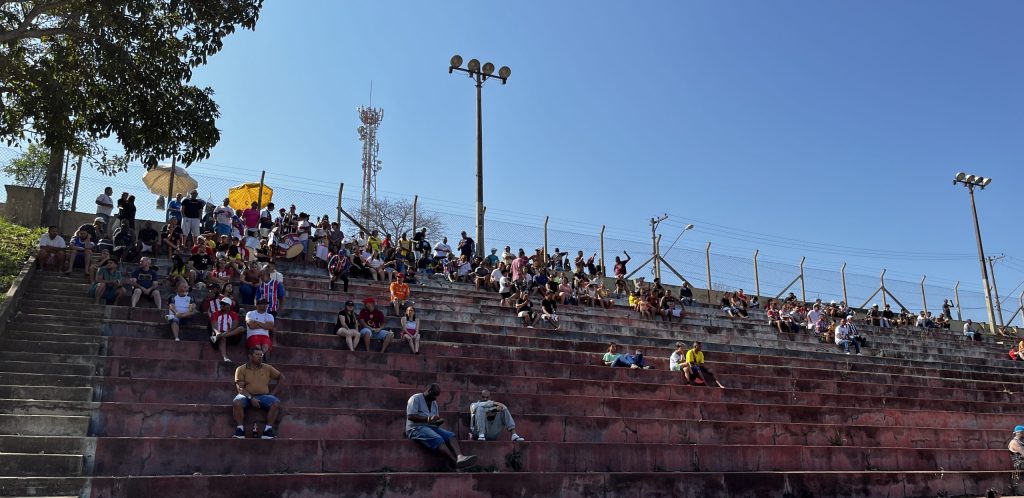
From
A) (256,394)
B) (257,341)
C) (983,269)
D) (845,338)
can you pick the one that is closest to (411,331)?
(257,341)

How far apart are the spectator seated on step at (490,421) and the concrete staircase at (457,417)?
31cm

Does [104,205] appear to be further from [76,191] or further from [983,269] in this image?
[983,269]

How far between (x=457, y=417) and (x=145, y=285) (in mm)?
6213

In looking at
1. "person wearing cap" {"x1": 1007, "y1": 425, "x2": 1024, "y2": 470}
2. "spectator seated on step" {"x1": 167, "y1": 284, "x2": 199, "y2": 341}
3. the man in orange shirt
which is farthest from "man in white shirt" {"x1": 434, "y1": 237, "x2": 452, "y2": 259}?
"person wearing cap" {"x1": 1007, "y1": 425, "x2": 1024, "y2": 470}

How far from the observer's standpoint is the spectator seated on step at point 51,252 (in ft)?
48.8

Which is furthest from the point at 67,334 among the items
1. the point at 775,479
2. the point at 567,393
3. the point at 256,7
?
the point at 775,479

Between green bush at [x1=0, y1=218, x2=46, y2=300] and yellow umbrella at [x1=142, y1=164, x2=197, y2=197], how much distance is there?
3.12 metres

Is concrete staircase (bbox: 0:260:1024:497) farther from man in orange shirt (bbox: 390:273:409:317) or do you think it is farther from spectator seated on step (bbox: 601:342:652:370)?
man in orange shirt (bbox: 390:273:409:317)

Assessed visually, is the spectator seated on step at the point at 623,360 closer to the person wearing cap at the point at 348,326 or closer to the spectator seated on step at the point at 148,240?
the person wearing cap at the point at 348,326

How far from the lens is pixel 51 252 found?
15.0 meters

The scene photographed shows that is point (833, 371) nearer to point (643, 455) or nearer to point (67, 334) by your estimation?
point (643, 455)

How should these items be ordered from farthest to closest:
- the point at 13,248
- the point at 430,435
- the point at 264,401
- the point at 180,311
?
the point at 13,248 < the point at 180,311 < the point at 430,435 < the point at 264,401

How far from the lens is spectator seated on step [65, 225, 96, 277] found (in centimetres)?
1491

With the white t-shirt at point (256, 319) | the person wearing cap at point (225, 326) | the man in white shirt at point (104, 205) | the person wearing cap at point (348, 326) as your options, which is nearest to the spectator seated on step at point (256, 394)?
the white t-shirt at point (256, 319)
